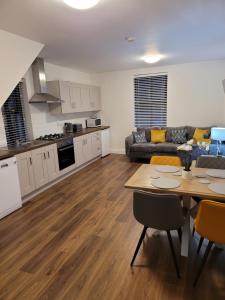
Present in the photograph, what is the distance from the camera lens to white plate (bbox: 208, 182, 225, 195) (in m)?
1.76

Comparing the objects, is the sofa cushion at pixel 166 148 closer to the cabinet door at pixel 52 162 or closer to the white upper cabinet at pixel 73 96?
the white upper cabinet at pixel 73 96

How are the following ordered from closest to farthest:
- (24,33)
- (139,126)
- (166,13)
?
(166,13) < (24,33) < (139,126)

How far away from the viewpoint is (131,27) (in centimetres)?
262

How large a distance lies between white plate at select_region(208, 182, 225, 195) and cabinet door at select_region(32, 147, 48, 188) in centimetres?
281

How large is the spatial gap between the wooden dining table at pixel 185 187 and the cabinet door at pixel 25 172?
2.00 meters

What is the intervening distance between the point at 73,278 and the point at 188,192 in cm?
133

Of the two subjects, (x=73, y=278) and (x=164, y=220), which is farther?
(x=73, y=278)

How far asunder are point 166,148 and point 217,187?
3208 mm

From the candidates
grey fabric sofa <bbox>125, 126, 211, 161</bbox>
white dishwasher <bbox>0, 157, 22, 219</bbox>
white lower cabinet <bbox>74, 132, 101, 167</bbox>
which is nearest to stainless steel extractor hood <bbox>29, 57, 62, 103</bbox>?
white lower cabinet <bbox>74, 132, 101, 167</bbox>

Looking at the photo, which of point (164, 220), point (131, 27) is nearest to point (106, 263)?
point (164, 220)

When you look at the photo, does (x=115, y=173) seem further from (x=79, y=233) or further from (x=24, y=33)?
(x=24, y=33)

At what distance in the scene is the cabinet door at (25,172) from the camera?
3.22m

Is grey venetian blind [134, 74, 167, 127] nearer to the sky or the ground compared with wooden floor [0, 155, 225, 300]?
nearer to the sky

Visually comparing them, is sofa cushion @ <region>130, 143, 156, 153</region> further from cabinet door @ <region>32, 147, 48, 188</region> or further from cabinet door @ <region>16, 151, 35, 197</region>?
cabinet door @ <region>16, 151, 35, 197</region>
